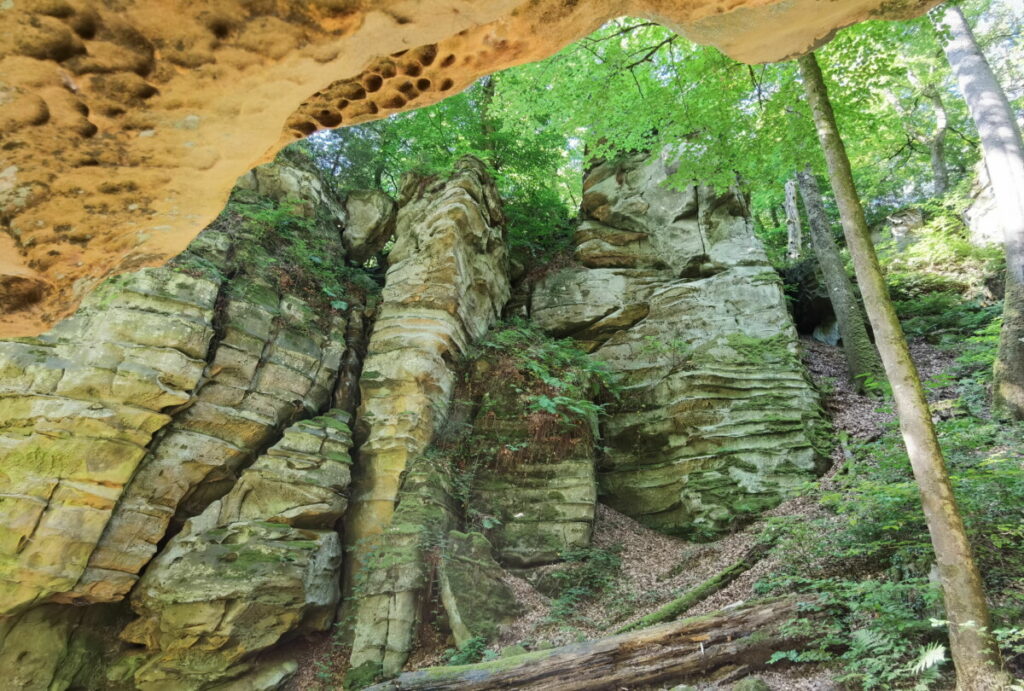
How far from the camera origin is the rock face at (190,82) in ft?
6.67

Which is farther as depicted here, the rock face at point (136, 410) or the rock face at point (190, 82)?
the rock face at point (136, 410)

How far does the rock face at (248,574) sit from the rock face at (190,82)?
17.9 ft

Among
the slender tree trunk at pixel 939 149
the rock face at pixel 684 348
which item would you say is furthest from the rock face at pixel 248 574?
the slender tree trunk at pixel 939 149

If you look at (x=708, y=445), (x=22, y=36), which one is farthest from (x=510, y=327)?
(x=22, y=36)

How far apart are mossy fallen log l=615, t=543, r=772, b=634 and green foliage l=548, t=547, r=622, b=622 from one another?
1.20m

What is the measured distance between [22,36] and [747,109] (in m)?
9.67

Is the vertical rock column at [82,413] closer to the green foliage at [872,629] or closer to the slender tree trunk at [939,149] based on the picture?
the green foliage at [872,629]

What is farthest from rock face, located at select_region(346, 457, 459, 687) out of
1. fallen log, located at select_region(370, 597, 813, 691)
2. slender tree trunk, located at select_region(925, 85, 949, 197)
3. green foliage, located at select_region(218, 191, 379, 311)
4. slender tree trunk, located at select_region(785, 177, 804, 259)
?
slender tree trunk, located at select_region(925, 85, 949, 197)

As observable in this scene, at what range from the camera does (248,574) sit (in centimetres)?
755

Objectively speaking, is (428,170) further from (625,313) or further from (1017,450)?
(1017,450)

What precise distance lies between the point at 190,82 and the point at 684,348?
11494mm

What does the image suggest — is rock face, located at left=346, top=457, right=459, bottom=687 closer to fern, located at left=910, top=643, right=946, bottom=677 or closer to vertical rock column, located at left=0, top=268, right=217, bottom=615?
vertical rock column, located at left=0, top=268, right=217, bottom=615

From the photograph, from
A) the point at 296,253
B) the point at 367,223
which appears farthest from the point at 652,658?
the point at 367,223

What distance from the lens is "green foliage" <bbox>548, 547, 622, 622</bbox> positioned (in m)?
7.87
